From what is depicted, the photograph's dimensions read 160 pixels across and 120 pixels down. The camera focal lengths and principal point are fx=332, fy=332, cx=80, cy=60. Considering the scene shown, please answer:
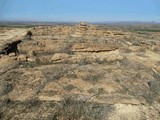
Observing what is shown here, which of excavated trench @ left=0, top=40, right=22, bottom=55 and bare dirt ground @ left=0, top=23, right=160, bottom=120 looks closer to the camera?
bare dirt ground @ left=0, top=23, right=160, bottom=120

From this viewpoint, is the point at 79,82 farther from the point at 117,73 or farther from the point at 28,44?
the point at 28,44

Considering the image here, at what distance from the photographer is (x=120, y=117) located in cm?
1591

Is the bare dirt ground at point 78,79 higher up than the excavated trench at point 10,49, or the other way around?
the excavated trench at point 10,49

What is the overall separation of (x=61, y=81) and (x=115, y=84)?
3.00 metres

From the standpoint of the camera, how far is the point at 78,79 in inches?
738

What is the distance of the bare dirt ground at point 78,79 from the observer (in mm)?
16391

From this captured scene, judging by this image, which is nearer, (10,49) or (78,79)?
(78,79)

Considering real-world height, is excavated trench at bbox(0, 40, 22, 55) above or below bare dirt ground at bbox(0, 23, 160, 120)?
above

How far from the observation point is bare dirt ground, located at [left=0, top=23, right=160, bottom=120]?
645 inches

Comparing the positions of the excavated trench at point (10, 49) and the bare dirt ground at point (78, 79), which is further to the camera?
the excavated trench at point (10, 49)

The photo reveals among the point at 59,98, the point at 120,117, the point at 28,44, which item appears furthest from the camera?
the point at 28,44

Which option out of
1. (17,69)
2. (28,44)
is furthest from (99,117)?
(28,44)

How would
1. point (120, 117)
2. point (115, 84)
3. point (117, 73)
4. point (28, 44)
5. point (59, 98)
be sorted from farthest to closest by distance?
point (28, 44) → point (117, 73) → point (115, 84) → point (59, 98) → point (120, 117)

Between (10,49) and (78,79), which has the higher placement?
(10,49)
